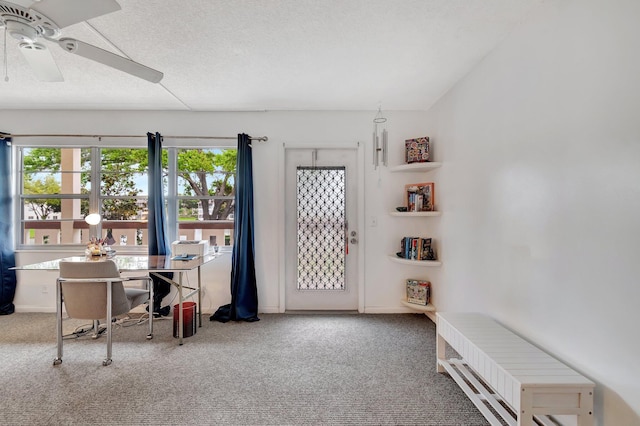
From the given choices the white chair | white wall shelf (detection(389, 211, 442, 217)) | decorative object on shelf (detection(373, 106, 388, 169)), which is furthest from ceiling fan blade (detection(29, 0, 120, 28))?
white wall shelf (detection(389, 211, 442, 217))

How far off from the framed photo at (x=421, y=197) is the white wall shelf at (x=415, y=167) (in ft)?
0.56

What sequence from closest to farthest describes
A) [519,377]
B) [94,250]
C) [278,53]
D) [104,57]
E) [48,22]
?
[519,377] < [48,22] < [104,57] < [278,53] < [94,250]

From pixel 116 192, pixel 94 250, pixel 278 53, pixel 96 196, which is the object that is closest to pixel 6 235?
pixel 96 196

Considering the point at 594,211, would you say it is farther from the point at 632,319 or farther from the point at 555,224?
the point at 632,319

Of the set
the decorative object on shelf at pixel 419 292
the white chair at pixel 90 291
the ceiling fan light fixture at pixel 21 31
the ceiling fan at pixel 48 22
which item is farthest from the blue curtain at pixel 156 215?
the decorative object on shelf at pixel 419 292

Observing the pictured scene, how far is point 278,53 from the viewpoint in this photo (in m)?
2.20

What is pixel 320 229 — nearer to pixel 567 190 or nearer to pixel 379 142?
pixel 379 142

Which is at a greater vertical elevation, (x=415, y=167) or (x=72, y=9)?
(x=72, y=9)

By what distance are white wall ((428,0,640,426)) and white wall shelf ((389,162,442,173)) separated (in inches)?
→ 25.2

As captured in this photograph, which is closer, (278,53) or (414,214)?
(278,53)

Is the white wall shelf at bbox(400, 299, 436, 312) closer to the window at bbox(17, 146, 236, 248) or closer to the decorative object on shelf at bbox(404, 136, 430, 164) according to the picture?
the decorative object on shelf at bbox(404, 136, 430, 164)

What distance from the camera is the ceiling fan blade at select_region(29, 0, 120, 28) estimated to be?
4.35 ft

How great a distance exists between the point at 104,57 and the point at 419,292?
11.2 ft

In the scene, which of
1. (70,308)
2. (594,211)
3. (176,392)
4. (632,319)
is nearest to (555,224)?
(594,211)
